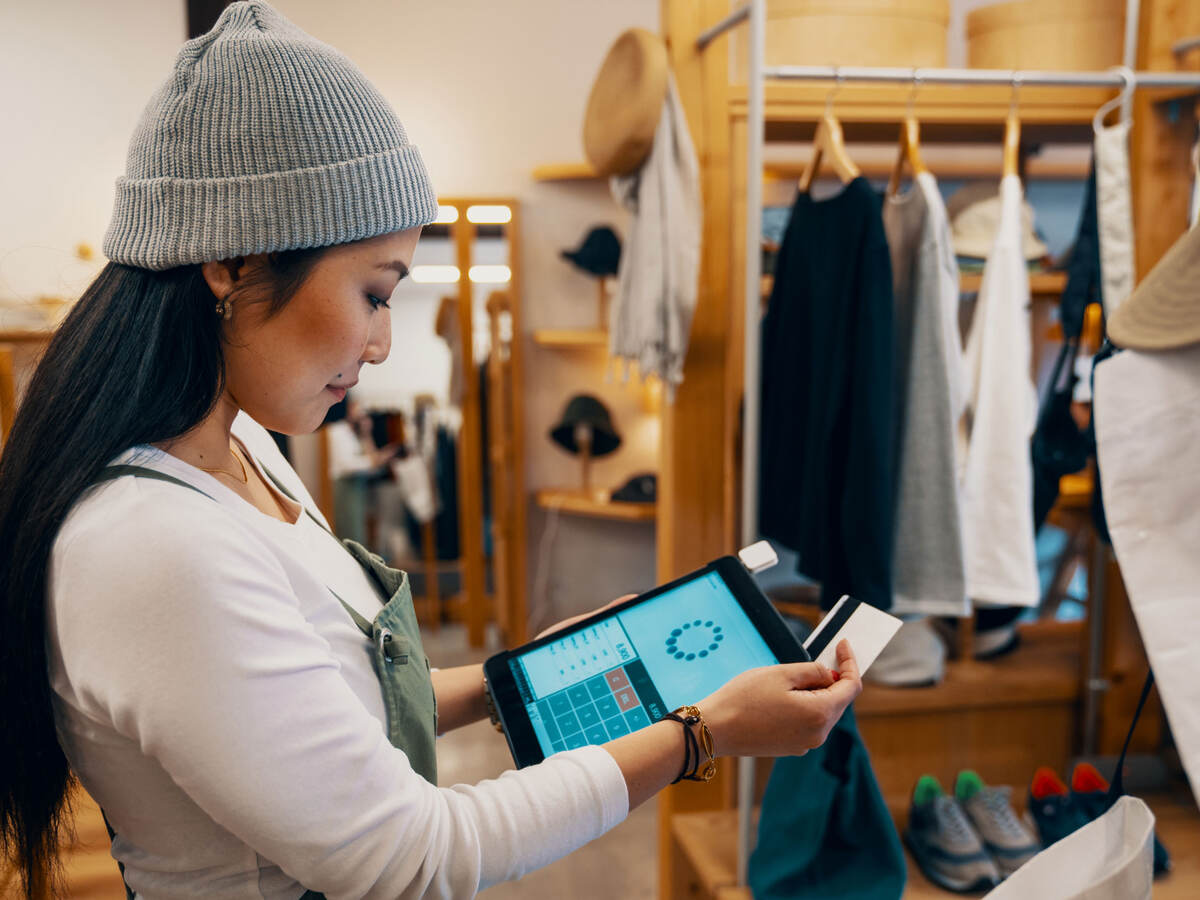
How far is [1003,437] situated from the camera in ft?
5.26

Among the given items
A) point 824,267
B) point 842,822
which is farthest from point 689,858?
point 824,267

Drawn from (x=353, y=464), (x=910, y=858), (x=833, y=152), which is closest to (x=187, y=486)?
(x=833, y=152)

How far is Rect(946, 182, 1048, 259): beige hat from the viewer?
1.97 metres

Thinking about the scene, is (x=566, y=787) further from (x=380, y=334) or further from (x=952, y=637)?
(x=952, y=637)

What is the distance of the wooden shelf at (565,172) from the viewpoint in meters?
3.42

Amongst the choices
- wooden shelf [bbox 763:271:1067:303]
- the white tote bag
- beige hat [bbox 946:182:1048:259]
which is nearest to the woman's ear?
the white tote bag

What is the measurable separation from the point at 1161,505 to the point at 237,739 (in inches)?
29.2

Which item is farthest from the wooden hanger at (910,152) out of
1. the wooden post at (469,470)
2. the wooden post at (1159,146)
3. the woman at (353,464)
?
the woman at (353,464)

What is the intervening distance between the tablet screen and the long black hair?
1.37 ft

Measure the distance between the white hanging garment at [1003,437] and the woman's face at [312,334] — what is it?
1.20 metres

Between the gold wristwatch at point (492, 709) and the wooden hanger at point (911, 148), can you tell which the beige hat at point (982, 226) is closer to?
the wooden hanger at point (911, 148)

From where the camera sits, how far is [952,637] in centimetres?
218

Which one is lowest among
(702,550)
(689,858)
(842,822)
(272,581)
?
(689,858)

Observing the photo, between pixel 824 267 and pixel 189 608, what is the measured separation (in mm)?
1277
